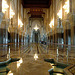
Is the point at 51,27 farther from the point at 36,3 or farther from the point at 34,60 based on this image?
the point at 34,60

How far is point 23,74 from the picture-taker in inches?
111

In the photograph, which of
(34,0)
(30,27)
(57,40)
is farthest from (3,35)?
(30,27)

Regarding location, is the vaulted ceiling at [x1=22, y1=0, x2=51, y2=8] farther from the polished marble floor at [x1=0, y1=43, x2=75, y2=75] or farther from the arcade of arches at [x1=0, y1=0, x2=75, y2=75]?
the polished marble floor at [x1=0, y1=43, x2=75, y2=75]

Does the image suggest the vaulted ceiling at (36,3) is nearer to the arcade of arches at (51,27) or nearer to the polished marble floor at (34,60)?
the arcade of arches at (51,27)

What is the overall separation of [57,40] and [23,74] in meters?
16.7

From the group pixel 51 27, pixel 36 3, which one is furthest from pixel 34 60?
pixel 36 3

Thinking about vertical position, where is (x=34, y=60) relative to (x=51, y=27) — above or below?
below

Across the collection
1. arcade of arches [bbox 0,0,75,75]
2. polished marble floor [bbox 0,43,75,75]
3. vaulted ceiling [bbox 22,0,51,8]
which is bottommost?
polished marble floor [bbox 0,43,75,75]

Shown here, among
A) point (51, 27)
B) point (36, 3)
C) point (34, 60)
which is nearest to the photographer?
point (34, 60)

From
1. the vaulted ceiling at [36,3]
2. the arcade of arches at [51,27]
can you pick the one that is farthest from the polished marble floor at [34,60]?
the vaulted ceiling at [36,3]

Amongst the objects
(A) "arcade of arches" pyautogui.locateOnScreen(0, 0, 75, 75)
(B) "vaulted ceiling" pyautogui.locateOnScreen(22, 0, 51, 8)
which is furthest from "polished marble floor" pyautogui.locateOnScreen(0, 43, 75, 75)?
(B) "vaulted ceiling" pyautogui.locateOnScreen(22, 0, 51, 8)

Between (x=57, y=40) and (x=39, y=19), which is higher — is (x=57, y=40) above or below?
below

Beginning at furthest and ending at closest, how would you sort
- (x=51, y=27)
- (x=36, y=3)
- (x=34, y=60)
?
(x=36, y=3) < (x=51, y=27) < (x=34, y=60)

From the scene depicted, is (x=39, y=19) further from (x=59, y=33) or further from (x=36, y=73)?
(x=36, y=73)
